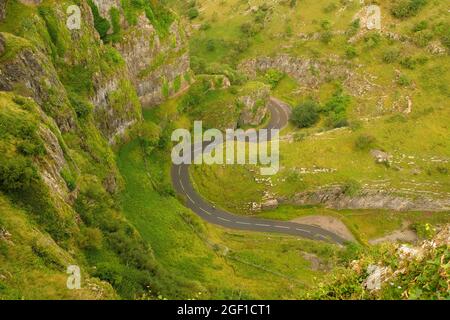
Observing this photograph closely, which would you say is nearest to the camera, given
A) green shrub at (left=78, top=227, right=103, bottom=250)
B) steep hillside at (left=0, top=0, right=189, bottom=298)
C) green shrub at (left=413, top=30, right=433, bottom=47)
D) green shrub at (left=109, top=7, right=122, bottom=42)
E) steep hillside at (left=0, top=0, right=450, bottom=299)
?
steep hillside at (left=0, top=0, right=189, bottom=298)

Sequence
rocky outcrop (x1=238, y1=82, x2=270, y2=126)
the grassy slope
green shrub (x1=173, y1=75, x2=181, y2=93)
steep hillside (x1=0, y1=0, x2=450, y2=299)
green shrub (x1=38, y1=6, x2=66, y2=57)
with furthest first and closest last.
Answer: rocky outcrop (x1=238, y1=82, x2=270, y2=126)
green shrub (x1=173, y1=75, x2=181, y2=93)
the grassy slope
green shrub (x1=38, y1=6, x2=66, y2=57)
steep hillside (x1=0, y1=0, x2=450, y2=299)

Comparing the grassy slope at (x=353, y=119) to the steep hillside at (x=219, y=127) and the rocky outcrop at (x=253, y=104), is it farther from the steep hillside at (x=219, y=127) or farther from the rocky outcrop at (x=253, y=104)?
the rocky outcrop at (x=253, y=104)

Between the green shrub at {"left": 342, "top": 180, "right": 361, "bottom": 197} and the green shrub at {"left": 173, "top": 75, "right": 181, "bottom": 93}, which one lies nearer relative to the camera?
the green shrub at {"left": 342, "top": 180, "right": 361, "bottom": 197}

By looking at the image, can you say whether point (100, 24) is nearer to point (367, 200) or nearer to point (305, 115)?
point (305, 115)

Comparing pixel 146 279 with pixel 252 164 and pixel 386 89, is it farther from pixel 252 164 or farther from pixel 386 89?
pixel 386 89

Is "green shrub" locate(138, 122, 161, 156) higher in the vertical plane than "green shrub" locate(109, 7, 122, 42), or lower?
lower

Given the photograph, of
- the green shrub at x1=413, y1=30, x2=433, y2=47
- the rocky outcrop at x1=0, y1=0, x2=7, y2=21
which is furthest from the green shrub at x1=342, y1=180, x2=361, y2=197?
the rocky outcrop at x1=0, y1=0, x2=7, y2=21

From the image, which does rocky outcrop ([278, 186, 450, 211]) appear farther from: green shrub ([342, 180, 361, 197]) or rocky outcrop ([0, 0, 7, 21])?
rocky outcrop ([0, 0, 7, 21])

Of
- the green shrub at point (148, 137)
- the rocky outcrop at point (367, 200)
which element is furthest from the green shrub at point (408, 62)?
the green shrub at point (148, 137)
